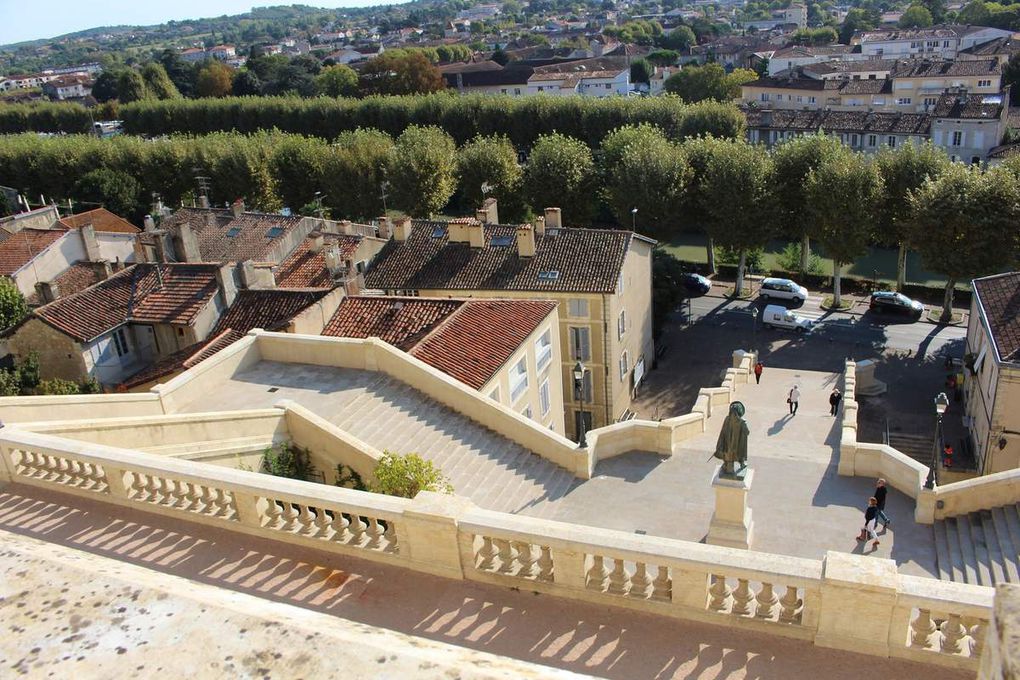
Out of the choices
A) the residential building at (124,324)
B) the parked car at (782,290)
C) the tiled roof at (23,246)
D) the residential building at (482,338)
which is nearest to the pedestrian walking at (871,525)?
the residential building at (482,338)

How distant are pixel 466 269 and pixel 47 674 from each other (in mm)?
28291

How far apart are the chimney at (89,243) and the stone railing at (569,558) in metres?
34.4

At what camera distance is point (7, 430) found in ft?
38.8

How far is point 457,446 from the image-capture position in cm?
1770

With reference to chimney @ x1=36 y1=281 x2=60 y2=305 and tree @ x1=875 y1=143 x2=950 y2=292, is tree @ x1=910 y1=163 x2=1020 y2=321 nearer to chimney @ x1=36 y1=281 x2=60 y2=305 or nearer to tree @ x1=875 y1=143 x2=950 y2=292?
tree @ x1=875 y1=143 x2=950 y2=292

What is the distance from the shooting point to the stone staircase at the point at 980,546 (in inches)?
572

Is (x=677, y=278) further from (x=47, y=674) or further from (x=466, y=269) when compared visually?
(x=47, y=674)

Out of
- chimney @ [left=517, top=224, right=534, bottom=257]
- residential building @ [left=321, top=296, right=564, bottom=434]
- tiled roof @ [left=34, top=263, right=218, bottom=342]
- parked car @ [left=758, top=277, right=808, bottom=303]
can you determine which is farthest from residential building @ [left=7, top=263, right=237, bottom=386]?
parked car @ [left=758, top=277, right=808, bottom=303]

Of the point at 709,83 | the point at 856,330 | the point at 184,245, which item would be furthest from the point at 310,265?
the point at 709,83

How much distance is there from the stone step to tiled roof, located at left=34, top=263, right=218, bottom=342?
23424 mm

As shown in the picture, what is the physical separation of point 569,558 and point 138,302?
25419mm

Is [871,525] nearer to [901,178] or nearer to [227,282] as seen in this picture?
[227,282]

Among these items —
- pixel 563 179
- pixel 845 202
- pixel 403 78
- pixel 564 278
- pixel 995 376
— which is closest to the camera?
pixel 995 376

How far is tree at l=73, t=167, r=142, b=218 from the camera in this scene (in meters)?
66.1
